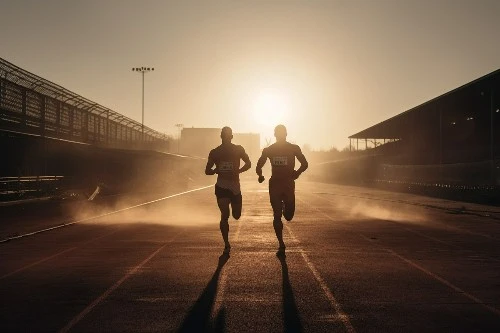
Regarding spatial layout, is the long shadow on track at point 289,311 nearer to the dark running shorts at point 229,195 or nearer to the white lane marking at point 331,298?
the white lane marking at point 331,298

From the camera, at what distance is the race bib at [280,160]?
934 cm

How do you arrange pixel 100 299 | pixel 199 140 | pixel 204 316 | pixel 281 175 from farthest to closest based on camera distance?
1. pixel 199 140
2. pixel 281 175
3. pixel 100 299
4. pixel 204 316

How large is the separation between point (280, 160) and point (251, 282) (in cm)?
278

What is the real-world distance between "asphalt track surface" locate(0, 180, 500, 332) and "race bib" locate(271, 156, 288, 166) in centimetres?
153

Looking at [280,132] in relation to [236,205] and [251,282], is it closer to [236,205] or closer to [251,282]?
[236,205]

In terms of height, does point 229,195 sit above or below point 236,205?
above

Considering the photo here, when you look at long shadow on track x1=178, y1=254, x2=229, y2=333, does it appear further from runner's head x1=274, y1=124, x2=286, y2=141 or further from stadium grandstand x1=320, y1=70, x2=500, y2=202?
stadium grandstand x1=320, y1=70, x2=500, y2=202

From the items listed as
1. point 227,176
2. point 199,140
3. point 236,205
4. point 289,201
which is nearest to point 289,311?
point 289,201

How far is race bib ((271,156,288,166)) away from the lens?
30.6 feet

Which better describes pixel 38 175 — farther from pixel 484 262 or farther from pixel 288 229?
pixel 484 262

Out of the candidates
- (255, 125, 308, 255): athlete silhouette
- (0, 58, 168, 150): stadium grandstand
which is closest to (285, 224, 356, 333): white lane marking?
(255, 125, 308, 255): athlete silhouette

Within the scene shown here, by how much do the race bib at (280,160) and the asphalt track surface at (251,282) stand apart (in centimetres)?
153

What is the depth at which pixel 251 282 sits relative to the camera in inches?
279

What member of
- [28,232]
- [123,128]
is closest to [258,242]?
[28,232]
